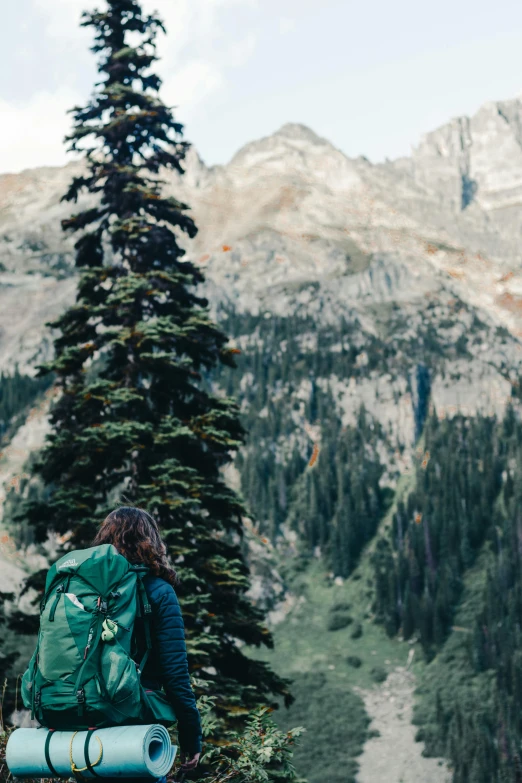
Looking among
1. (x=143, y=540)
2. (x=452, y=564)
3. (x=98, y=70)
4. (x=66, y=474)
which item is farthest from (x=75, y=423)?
(x=452, y=564)

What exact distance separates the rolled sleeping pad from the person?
17.6 inches

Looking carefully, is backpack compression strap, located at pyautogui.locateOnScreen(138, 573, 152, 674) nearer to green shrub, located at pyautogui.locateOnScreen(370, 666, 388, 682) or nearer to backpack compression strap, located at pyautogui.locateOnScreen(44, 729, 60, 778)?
backpack compression strap, located at pyautogui.locateOnScreen(44, 729, 60, 778)

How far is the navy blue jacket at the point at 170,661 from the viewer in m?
5.10

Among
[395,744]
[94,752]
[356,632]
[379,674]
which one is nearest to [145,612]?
[94,752]

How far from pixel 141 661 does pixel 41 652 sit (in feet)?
2.15

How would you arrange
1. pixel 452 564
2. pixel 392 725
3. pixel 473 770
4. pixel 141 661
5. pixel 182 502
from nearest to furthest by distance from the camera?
pixel 141 661, pixel 182 502, pixel 473 770, pixel 392 725, pixel 452 564

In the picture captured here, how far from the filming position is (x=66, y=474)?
16.0 metres

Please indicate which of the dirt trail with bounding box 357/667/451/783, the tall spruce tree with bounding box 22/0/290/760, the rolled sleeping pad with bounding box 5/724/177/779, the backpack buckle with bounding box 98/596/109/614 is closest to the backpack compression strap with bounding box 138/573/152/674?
the backpack buckle with bounding box 98/596/109/614

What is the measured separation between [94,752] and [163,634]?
2.79 feet

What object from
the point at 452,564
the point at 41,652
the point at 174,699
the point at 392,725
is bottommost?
the point at 392,725

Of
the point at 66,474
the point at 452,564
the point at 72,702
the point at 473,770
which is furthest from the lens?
the point at 452,564

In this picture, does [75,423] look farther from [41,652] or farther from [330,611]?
[330,611]

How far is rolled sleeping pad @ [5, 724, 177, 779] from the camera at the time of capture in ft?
14.6

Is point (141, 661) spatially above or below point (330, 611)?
above
